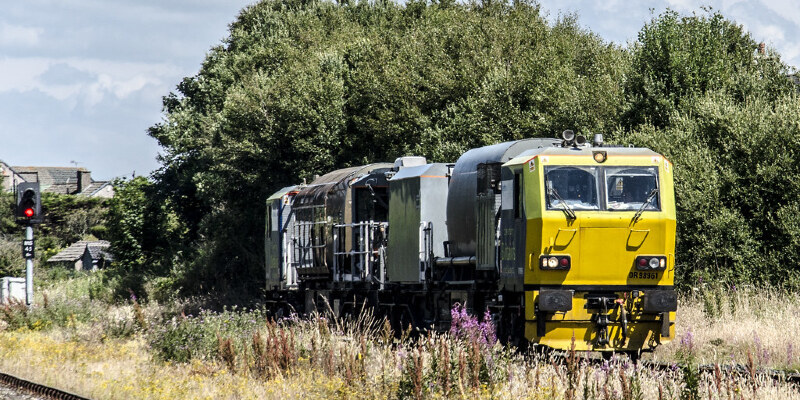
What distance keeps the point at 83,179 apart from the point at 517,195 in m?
122

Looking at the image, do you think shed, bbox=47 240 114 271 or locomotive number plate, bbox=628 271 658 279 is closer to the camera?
locomotive number plate, bbox=628 271 658 279

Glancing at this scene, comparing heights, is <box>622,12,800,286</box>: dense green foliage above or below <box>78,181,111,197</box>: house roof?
below

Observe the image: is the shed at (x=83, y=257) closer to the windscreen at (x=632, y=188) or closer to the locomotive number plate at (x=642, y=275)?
the windscreen at (x=632, y=188)

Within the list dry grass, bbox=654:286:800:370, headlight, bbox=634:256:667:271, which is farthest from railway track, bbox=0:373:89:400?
dry grass, bbox=654:286:800:370

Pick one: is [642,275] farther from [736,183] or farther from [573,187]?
[736,183]

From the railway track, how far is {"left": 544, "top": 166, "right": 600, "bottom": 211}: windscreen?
716cm

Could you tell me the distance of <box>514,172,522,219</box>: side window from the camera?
15330 mm

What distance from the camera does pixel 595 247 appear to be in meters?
15.0

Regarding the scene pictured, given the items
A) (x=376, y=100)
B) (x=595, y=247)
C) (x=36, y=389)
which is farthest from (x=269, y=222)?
(x=595, y=247)

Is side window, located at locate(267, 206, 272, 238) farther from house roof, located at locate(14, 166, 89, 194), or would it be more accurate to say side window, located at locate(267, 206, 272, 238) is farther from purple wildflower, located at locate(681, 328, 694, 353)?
house roof, located at locate(14, 166, 89, 194)

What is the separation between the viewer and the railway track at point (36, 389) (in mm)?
13604

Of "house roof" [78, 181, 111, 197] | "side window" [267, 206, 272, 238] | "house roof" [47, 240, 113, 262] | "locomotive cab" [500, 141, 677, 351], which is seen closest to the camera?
"locomotive cab" [500, 141, 677, 351]

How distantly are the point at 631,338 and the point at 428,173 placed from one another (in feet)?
18.6

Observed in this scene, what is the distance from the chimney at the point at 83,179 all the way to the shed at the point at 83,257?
4318 centimetres
